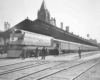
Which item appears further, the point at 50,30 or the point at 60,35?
the point at 60,35

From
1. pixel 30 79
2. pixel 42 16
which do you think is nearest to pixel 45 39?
pixel 30 79

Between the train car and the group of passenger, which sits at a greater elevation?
the train car

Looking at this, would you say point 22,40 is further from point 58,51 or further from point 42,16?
point 42,16

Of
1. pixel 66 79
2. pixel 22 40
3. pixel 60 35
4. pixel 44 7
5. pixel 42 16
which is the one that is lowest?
pixel 66 79

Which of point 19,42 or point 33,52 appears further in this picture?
point 33,52

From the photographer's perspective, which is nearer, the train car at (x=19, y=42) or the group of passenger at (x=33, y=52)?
the group of passenger at (x=33, y=52)

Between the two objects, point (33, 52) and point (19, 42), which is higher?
point (19, 42)

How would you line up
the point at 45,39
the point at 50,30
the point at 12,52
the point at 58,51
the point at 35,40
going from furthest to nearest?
the point at 50,30
the point at 58,51
the point at 45,39
the point at 35,40
the point at 12,52

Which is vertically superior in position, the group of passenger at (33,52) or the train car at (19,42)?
the train car at (19,42)

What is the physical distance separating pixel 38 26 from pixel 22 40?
11.5m

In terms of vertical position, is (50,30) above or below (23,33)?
above

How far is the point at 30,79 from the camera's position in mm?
5633

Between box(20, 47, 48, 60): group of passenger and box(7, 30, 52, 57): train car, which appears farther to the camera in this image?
box(7, 30, 52, 57): train car

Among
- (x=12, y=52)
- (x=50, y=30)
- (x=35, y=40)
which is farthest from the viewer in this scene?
(x=50, y=30)
